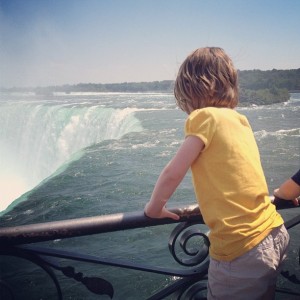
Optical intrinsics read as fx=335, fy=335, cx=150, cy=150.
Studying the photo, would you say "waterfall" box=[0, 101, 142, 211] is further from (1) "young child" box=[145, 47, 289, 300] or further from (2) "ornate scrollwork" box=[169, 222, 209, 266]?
(1) "young child" box=[145, 47, 289, 300]

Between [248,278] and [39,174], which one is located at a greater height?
[248,278]

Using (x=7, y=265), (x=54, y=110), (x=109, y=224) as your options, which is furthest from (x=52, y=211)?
(x=54, y=110)

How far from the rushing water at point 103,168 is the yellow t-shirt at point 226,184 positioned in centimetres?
780

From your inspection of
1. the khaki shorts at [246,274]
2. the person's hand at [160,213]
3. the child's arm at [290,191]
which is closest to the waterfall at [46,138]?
the child's arm at [290,191]

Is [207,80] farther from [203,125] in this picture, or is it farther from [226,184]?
[226,184]

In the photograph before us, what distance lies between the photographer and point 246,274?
122cm

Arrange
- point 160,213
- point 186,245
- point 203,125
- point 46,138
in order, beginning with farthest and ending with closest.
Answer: point 46,138, point 186,245, point 160,213, point 203,125

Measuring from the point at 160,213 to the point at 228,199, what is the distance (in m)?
0.27

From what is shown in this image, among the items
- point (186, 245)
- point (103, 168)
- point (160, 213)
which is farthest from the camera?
point (103, 168)

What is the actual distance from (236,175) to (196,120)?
25 cm

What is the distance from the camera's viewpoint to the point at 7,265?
31.7 feet

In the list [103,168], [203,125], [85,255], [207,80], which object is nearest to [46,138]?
[103,168]

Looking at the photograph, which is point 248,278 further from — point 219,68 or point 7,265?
point 7,265

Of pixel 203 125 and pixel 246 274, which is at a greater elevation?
pixel 203 125
